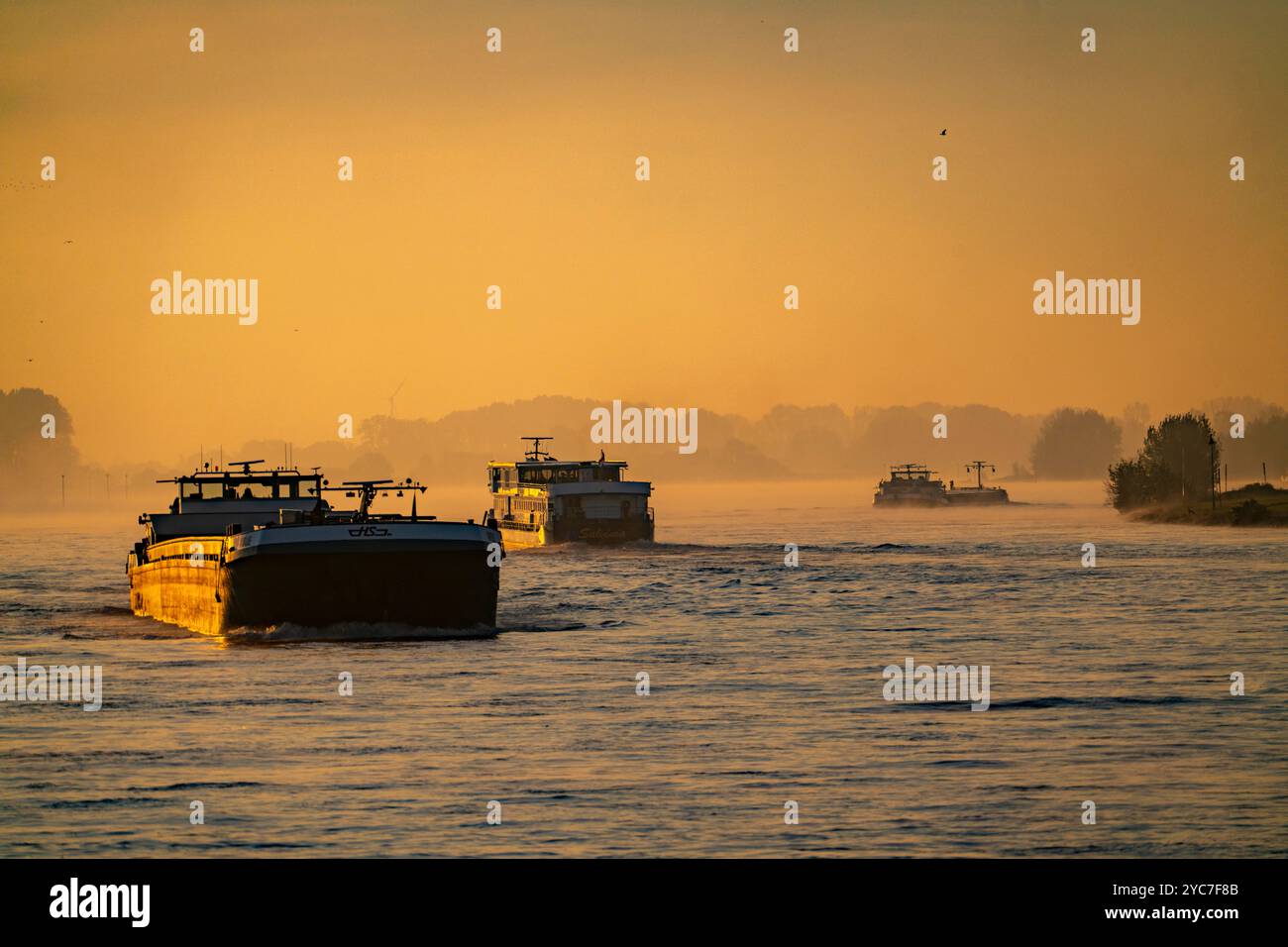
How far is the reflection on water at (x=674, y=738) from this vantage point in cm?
2694

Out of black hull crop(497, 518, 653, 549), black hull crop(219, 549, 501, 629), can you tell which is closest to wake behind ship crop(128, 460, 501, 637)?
black hull crop(219, 549, 501, 629)

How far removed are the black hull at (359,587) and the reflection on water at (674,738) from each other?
1.24 metres

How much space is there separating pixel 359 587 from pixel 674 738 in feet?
79.3

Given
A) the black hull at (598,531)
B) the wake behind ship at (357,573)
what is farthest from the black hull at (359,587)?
the black hull at (598,531)

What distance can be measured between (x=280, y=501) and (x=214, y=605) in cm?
1672

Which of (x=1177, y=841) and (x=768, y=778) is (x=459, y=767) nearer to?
(x=768, y=778)

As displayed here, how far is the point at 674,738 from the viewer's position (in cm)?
3678

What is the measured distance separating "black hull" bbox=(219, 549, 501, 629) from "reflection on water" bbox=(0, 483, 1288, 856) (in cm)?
124
